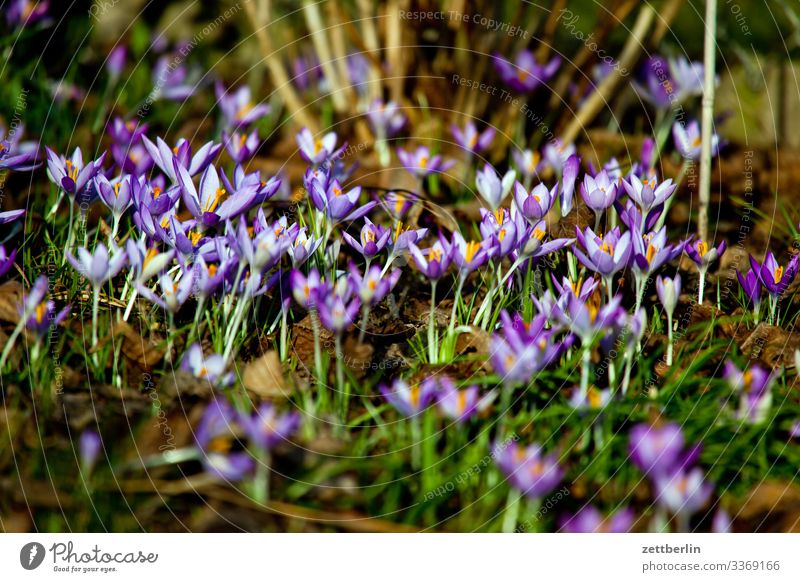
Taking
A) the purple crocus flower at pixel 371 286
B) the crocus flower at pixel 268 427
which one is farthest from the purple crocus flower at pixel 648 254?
the crocus flower at pixel 268 427

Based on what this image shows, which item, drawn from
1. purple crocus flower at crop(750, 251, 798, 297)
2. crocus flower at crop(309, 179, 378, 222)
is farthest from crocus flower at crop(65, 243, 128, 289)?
purple crocus flower at crop(750, 251, 798, 297)

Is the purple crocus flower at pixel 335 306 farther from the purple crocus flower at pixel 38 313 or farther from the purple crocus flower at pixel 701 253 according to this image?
the purple crocus flower at pixel 701 253

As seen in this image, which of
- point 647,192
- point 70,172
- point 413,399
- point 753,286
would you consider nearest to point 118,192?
point 70,172

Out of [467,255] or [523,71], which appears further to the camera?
[523,71]

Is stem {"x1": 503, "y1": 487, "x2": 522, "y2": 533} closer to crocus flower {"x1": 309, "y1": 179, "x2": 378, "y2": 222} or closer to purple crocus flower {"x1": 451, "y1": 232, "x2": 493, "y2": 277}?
purple crocus flower {"x1": 451, "y1": 232, "x2": 493, "y2": 277}

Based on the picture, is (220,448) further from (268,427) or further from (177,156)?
(177,156)

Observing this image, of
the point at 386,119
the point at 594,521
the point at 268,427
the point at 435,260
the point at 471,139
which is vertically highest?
the point at 386,119
